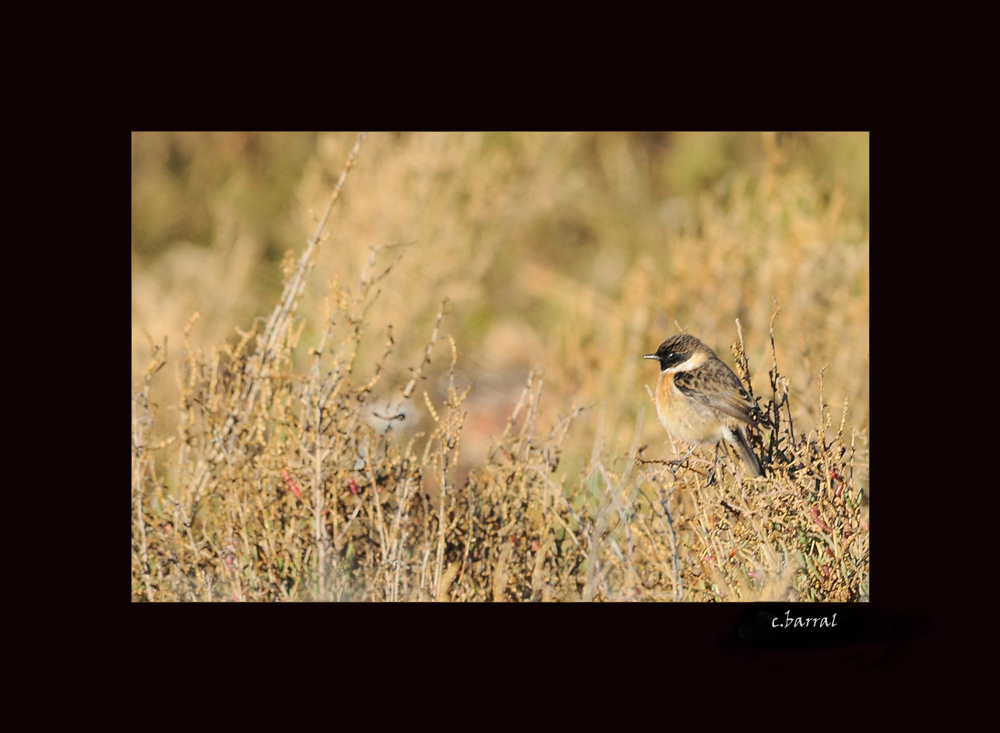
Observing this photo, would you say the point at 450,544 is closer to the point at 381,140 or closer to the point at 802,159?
the point at 381,140

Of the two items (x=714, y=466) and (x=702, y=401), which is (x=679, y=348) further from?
(x=714, y=466)

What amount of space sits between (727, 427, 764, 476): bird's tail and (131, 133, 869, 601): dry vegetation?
0.08 meters

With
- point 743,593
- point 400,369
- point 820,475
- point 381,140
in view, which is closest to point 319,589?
point 743,593

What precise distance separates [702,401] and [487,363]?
13.9 feet

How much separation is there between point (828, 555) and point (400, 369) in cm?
409

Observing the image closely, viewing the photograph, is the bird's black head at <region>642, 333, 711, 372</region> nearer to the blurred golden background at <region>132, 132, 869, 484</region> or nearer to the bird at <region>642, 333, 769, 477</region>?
the bird at <region>642, 333, 769, 477</region>

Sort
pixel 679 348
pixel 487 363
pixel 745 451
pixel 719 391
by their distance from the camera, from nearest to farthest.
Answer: pixel 745 451
pixel 719 391
pixel 679 348
pixel 487 363

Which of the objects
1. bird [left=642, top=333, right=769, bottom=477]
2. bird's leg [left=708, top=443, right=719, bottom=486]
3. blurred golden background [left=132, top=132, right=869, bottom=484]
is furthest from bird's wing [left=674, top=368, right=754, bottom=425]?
blurred golden background [left=132, top=132, right=869, bottom=484]

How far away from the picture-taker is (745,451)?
4.43 meters

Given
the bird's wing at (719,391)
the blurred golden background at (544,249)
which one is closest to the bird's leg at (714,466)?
the bird's wing at (719,391)

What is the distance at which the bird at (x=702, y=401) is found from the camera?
4457 mm

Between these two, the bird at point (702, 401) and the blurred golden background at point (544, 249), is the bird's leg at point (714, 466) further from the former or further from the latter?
the blurred golden background at point (544, 249)

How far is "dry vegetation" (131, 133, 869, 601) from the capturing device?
4266mm

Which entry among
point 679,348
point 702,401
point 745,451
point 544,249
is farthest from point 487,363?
point 745,451
